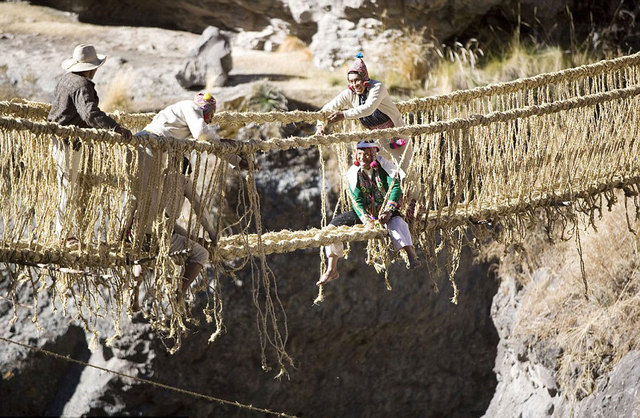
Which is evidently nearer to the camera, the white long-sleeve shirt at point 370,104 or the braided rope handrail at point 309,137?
the braided rope handrail at point 309,137

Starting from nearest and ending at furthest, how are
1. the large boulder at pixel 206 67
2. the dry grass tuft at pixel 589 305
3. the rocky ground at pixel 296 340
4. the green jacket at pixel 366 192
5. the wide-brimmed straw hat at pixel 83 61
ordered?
the wide-brimmed straw hat at pixel 83 61
the green jacket at pixel 366 192
the dry grass tuft at pixel 589 305
the rocky ground at pixel 296 340
the large boulder at pixel 206 67

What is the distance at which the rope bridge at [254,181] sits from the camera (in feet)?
12.9

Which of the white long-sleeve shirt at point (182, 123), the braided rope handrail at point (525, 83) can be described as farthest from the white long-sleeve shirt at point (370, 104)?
the white long-sleeve shirt at point (182, 123)

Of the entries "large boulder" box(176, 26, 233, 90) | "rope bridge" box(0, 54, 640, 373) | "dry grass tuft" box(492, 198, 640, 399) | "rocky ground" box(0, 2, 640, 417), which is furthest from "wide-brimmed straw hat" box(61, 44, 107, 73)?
"large boulder" box(176, 26, 233, 90)

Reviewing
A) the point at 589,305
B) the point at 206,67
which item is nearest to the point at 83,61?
the point at 206,67

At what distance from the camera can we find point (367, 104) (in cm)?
474

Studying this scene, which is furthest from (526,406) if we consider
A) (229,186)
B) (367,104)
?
(367,104)

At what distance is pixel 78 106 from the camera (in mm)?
4070

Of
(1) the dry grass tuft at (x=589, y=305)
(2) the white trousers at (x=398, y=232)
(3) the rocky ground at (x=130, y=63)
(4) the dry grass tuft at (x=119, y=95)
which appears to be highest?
(2) the white trousers at (x=398, y=232)

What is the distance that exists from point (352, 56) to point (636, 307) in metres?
3.48

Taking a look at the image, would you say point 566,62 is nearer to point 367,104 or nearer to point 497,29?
point 497,29

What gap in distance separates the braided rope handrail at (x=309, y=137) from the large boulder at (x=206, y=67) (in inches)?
144

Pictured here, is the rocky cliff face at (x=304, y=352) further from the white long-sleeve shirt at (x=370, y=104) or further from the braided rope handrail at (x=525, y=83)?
the white long-sleeve shirt at (x=370, y=104)

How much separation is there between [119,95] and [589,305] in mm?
3842
